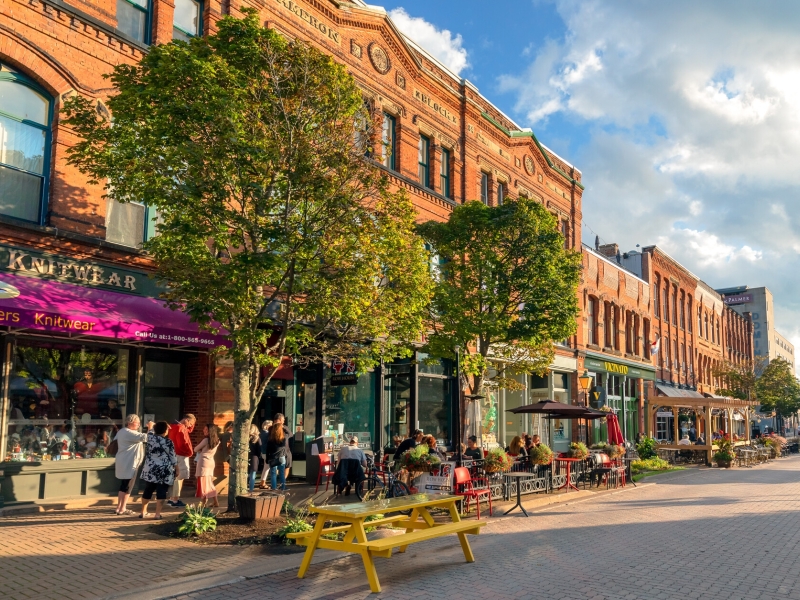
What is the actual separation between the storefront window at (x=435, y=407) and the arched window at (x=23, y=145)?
472 inches

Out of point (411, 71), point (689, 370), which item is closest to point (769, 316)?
point (689, 370)

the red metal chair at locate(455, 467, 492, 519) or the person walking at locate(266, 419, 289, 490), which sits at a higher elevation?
the person walking at locate(266, 419, 289, 490)

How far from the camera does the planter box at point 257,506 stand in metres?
10.5

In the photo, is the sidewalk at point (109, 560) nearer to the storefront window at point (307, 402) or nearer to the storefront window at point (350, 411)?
the storefront window at point (307, 402)

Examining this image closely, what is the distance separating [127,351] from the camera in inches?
537

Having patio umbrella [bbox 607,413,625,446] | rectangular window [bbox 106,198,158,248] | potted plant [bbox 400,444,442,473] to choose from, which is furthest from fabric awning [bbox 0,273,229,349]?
patio umbrella [bbox 607,413,625,446]

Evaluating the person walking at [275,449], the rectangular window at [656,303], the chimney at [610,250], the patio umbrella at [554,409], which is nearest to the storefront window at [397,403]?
the patio umbrella at [554,409]

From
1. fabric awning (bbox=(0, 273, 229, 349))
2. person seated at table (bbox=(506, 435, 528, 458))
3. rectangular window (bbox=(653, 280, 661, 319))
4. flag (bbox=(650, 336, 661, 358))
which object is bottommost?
person seated at table (bbox=(506, 435, 528, 458))

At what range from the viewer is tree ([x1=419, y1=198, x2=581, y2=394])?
17719 mm

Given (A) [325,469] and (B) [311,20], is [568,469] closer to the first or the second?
(A) [325,469]

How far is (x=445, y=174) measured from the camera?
24.0 meters

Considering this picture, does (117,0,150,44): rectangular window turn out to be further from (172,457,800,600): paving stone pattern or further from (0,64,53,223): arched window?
(172,457,800,600): paving stone pattern

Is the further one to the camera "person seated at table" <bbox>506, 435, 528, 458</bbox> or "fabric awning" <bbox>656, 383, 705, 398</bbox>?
"fabric awning" <bbox>656, 383, 705, 398</bbox>

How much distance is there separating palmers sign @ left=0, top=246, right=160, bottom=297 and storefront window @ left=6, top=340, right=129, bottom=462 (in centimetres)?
117
